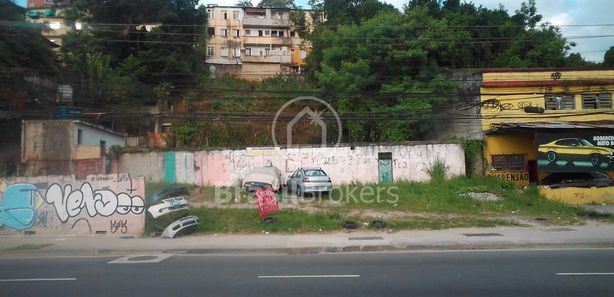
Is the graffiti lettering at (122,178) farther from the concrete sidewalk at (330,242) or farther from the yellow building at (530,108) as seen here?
the yellow building at (530,108)

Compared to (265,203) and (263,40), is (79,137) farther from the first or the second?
(263,40)

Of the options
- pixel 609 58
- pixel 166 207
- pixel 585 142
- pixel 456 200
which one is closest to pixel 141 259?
pixel 166 207

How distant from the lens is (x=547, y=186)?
22.9 metres

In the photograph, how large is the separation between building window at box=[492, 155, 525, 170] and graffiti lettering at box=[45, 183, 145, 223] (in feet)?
63.7

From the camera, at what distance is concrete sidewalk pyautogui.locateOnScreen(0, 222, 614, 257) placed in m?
13.1

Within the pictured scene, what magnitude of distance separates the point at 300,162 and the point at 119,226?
1253 cm

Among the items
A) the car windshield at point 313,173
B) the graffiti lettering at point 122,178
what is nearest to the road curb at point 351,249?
the graffiti lettering at point 122,178

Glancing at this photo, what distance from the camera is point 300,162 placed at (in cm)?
2766

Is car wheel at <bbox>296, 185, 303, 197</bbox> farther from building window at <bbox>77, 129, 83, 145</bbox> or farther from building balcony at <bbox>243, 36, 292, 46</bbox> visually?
building balcony at <bbox>243, 36, 292, 46</bbox>

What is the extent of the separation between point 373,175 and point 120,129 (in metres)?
23.6

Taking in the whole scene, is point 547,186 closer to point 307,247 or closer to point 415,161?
point 415,161

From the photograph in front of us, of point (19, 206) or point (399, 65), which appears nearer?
point (19, 206)

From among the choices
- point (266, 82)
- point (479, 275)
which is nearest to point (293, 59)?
point (266, 82)

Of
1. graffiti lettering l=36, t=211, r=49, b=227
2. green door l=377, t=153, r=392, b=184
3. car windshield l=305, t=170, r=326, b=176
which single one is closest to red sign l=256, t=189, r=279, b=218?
car windshield l=305, t=170, r=326, b=176
